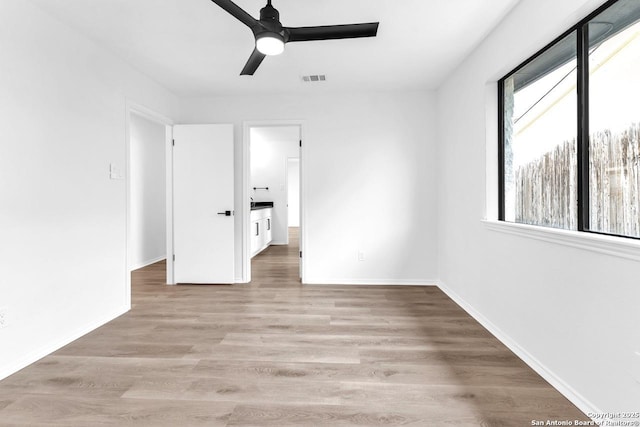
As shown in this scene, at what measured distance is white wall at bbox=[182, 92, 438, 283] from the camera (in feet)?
13.5

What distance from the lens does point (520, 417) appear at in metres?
1.61

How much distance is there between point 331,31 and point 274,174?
235 inches

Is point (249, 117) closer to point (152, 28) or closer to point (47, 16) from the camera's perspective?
point (152, 28)

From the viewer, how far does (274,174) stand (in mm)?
7785

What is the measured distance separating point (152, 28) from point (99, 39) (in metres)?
0.57

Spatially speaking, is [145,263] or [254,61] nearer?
[254,61]

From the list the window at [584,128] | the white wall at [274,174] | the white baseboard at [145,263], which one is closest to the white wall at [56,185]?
the white baseboard at [145,263]

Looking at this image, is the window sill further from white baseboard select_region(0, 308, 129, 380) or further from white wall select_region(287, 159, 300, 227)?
white wall select_region(287, 159, 300, 227)

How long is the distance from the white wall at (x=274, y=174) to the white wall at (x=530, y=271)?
453 cm

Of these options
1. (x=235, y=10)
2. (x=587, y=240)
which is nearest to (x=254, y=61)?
(x=235, y=10)

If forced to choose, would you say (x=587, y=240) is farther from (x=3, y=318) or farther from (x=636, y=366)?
(x=3, y=318)

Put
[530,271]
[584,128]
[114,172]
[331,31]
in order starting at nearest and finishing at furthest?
[584,128] < [331,31] < [530,271] < [114,172]

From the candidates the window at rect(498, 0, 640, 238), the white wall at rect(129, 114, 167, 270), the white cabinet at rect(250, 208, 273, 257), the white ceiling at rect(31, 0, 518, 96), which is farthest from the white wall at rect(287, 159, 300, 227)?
the window at rect(498, 0, 640, 238)

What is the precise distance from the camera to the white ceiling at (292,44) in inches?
89.6
